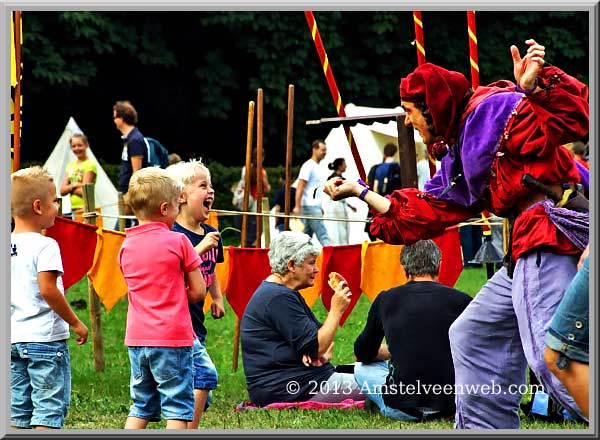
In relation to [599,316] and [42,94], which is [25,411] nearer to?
[599,316]

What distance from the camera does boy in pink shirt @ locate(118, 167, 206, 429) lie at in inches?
191

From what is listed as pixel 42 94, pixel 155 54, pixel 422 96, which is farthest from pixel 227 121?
pixel 422 96

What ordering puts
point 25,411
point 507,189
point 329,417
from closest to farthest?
point 507,189 < point 25,411 < point 329,417

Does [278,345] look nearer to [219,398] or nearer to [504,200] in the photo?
[219,398]

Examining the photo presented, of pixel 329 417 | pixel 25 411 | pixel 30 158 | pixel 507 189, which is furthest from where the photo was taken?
pixel 30 158

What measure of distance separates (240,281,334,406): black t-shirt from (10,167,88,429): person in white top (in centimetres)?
147

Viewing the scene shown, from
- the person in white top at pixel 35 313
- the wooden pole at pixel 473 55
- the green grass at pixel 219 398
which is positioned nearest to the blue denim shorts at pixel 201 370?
the green grass at pixel 219 398

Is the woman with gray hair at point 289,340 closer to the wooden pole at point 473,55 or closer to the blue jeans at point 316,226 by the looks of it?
the wooden pole at point 473,55

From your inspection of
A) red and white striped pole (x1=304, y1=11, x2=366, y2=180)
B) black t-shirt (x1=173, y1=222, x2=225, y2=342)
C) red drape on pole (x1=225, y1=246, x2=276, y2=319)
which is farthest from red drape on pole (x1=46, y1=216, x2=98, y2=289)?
red and white striped pole (x1=304, y1=11, x2=366, y2=180)

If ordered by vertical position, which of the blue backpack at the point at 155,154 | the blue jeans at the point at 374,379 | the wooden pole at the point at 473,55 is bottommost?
the blue jeans at the point at 374,379

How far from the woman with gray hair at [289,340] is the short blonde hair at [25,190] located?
1620mm

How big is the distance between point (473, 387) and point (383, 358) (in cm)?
164

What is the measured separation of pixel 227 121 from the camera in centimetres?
2400

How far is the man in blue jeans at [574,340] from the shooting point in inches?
154
